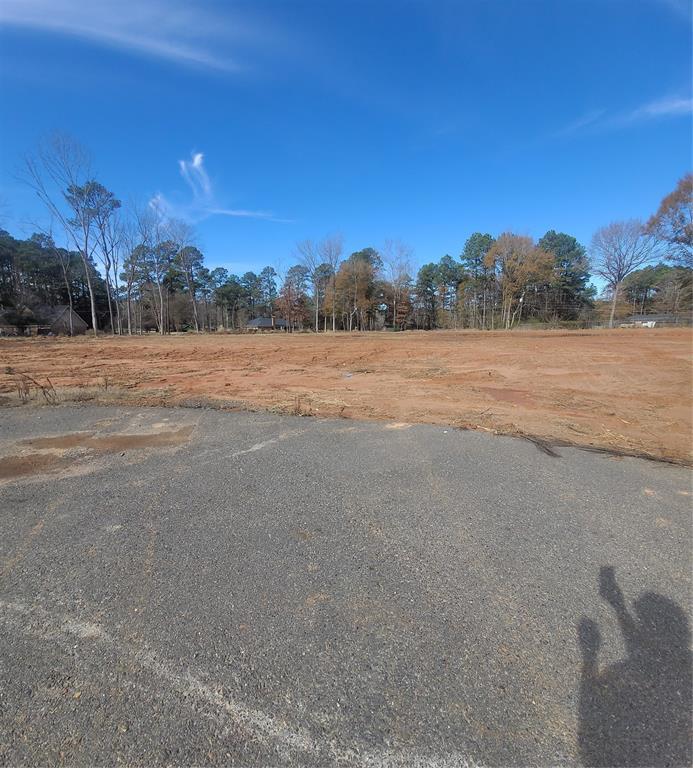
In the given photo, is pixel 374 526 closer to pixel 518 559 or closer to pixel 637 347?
pixel 518 559

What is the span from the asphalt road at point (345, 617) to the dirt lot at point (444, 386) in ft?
6.72

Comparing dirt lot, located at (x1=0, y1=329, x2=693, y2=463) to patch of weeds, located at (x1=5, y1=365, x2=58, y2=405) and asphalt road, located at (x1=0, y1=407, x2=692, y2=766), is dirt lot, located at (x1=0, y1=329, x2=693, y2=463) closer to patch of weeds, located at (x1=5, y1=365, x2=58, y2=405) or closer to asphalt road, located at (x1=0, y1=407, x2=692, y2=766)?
patch of weeds, located at (x1=5, y1=365, x2=58, y2=405)

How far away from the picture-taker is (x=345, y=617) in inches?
79.3

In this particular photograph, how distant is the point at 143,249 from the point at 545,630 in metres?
54.0

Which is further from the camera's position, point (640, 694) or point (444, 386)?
point (444, 386)

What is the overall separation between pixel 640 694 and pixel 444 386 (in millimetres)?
7326

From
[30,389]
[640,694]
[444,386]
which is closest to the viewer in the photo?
[640,694]

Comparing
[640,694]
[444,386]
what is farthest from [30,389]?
[640,694]

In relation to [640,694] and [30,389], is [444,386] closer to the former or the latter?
[640,694]

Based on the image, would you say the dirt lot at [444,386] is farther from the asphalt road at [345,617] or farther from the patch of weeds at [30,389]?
the asphalt road at [345,617]

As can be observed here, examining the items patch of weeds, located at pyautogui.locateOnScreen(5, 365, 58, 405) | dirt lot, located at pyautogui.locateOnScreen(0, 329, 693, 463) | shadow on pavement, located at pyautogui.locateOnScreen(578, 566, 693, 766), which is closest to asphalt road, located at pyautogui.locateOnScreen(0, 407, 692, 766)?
shadow on pavement, located at pyautogui.locateOnScreen(578, 566, 693, 766)

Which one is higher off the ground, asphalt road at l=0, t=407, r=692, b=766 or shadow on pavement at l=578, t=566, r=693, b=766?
asphalt road at l=0, t=407, r=692, b=766

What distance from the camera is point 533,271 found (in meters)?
47.3

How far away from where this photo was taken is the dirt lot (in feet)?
18.9
